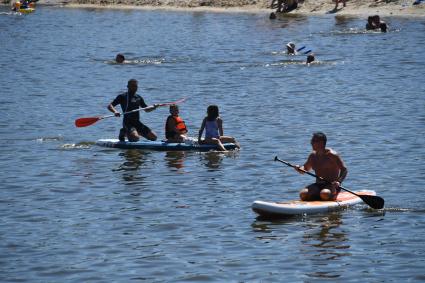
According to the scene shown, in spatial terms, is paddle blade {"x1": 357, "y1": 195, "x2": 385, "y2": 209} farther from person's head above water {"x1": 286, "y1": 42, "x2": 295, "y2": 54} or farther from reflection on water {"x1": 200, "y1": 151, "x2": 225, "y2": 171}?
person's head above water {"x1": 286, "y1": 42, "x2": 295, "y2": 54}

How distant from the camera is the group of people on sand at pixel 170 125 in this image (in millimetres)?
24984

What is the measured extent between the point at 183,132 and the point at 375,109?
27.3 ft

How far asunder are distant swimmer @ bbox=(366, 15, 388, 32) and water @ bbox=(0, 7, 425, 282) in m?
0.41

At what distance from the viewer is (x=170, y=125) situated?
25.5 m

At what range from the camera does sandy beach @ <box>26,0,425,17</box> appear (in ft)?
173

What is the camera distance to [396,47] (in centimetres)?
4516

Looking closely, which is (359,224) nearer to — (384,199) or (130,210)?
(384,199)

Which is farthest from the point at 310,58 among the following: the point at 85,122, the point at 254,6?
the point at 254,6

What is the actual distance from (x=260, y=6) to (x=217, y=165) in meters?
36.7

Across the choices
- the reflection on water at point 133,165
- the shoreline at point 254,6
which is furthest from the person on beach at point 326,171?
the shoreline at point 254,6

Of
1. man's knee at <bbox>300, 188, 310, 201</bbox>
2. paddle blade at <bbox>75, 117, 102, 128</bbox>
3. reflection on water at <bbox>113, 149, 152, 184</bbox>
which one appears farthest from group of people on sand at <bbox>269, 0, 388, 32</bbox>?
→ man's knee at <bbox>300, 188, 310, 201</bbox>

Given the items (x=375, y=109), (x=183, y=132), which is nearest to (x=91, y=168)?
(x=183, y=132)

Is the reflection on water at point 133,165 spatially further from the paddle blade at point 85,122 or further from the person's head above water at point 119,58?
the person's head above water at point 119,58

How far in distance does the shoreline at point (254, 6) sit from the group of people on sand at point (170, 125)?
2894 cm
